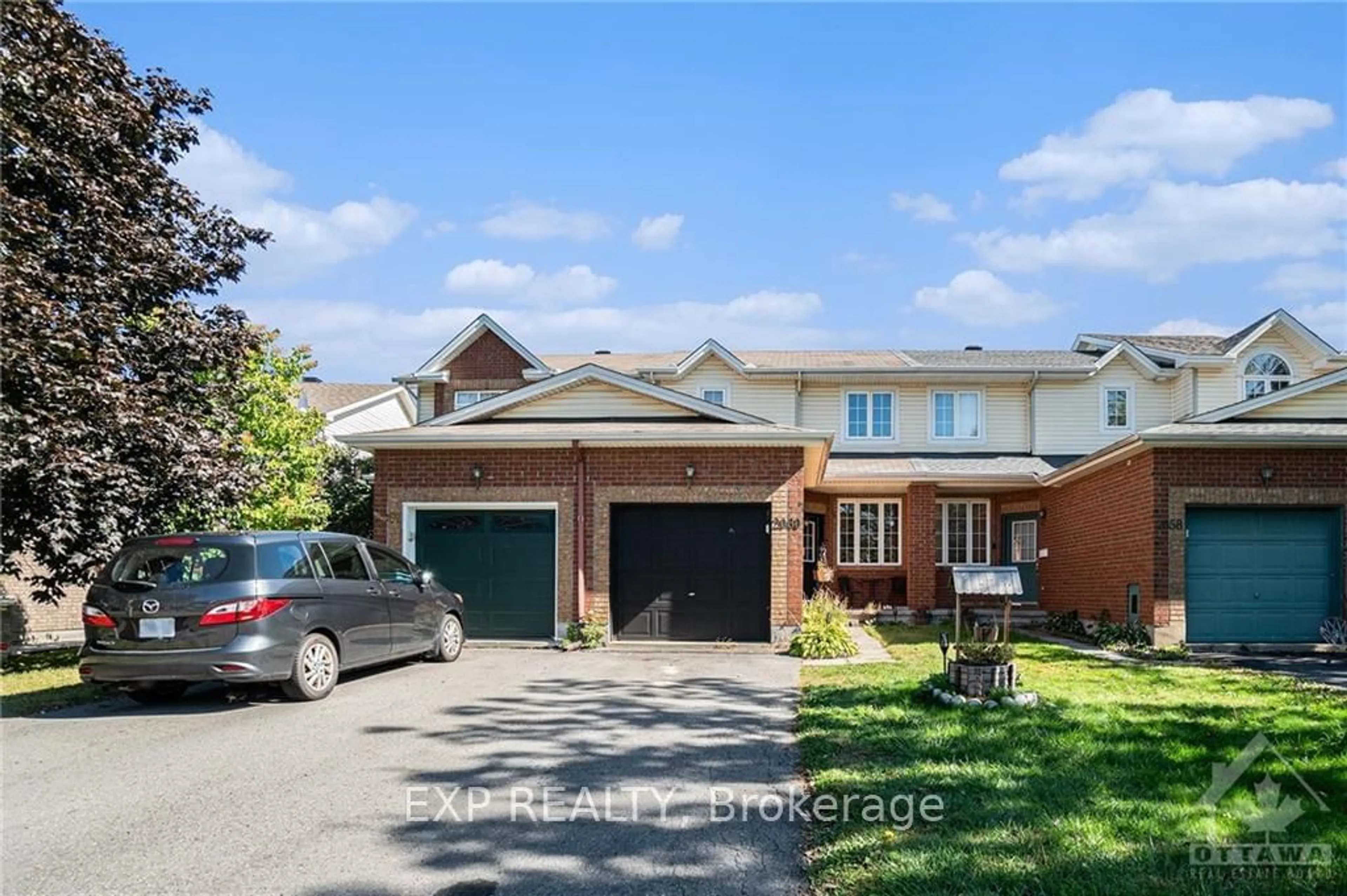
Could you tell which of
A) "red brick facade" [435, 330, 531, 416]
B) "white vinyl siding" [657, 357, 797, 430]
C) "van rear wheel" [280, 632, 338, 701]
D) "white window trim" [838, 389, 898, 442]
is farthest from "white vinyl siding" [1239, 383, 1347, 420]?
"red brick facade" [435, 330, 531, 416]

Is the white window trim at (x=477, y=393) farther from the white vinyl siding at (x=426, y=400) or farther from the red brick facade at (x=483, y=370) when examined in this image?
the white vinyl siding at (x=426, y=400)

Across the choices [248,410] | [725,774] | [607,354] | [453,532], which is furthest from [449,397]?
[725,774]

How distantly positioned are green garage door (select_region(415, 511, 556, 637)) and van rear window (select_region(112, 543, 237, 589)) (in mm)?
6106

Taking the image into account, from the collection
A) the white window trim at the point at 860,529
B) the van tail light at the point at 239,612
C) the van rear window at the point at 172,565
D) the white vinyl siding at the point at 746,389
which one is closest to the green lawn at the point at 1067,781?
the van tail light at the point at 239,612

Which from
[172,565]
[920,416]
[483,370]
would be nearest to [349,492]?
[483,370]

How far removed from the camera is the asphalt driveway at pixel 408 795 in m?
4.54

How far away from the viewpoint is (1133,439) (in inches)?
562

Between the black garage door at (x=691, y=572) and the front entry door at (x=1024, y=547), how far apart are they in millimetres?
9606

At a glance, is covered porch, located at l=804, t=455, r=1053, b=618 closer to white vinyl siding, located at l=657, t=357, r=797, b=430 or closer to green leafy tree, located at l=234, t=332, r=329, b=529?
white vinyl siding, located at l=657, t=357, r=797, b=430

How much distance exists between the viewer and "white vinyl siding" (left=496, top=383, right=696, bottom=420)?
15820 mm

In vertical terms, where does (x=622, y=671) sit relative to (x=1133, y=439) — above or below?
below

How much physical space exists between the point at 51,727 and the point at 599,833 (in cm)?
579

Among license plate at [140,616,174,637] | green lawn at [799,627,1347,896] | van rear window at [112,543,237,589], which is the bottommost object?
green lawn at [799,627,1347,896]

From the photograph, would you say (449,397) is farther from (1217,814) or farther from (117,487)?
(1217,814)
